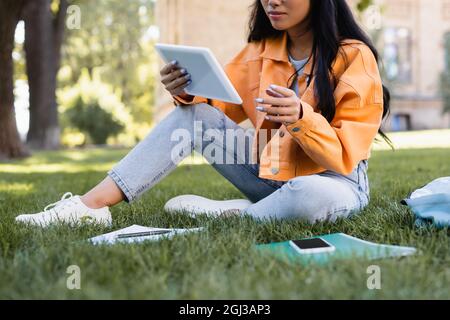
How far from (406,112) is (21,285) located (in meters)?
23.4

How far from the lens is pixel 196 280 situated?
4.84ft

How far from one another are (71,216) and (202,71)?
2.60 feet

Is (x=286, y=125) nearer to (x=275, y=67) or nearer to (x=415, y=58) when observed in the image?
(x=275, y=67)

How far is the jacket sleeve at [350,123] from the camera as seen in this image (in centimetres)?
209

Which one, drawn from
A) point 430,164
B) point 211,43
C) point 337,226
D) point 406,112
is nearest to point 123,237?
point 337,226

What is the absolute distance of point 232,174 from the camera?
266 centimetres

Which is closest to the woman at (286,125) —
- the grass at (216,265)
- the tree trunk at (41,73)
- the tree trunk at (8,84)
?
the grass at (216,265)

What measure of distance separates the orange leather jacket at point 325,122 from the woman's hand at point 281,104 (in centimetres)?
5

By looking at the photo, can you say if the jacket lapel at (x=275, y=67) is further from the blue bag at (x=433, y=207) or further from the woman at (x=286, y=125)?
the blue bag at (x=433, y=207)

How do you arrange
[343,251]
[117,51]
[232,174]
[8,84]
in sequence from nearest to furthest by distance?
[343,251]
[232,174]
[8,84]
[117,51]

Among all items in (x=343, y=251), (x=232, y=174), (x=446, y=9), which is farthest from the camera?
(x=446, y=9)

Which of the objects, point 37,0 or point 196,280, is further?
point 37,0

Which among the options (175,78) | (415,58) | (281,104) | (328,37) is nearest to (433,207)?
(281,104)
